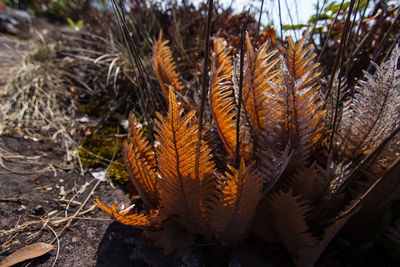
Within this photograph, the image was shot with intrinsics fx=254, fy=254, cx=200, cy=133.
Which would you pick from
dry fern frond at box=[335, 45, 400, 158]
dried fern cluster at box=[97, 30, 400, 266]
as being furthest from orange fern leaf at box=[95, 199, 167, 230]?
dry fern frond at box=[335, 45, 400, 158]

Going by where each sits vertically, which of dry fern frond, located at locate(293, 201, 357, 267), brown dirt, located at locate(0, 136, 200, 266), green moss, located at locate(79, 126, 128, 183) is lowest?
brown dirt, located at locate(0, 136, 200, 266)

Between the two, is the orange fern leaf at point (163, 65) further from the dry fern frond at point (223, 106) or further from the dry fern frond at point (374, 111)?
the dry fern frond at point (374, 111)

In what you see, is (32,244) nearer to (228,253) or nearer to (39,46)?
(228,253)

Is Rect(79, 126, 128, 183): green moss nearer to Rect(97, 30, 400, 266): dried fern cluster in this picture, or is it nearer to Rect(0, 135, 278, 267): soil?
Rect(0, 135, 278, 267): soil

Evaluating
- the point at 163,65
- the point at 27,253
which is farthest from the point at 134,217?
the point at 163,65

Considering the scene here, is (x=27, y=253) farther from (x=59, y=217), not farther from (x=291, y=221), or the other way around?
(x=291, y=221)

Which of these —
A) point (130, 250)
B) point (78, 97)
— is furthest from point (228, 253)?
point (78, 97)

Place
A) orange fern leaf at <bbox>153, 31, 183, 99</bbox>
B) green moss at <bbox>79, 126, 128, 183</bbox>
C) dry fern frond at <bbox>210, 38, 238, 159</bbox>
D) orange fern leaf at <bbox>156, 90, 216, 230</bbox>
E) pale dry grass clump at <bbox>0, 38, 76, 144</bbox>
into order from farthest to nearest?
pale dry grass clump at <bbox>0, 38, 76, 144</bbox>
green moss at <bbox>79, 126, 128, 183</bbox>
orange fern leaf at <bbox>153, 31, 183, 99</bbox>
dry fern frond at <bbox>210, 38, 238, 159</bbox>
orange fern leaf at <bbox>156, 90, 216, 230</bbox>
